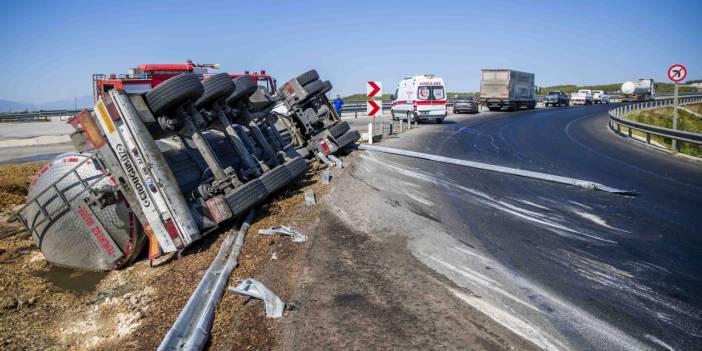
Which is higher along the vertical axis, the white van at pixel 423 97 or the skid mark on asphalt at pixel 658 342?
the white van at pixel 423 97

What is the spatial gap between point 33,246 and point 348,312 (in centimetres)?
603

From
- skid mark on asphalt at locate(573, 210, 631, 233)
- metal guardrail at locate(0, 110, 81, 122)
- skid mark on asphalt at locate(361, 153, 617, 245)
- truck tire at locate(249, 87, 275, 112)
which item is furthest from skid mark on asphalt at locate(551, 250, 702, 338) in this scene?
metal guardrail at locate(0, 110, 81, 122)

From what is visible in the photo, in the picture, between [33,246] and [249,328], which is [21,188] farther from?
[249,328]

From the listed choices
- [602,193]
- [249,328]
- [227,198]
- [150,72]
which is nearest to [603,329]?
[249,328]

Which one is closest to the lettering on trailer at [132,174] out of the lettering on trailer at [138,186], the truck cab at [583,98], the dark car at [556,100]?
the lettering on trailer at [138,186]

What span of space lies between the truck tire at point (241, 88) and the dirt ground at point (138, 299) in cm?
211

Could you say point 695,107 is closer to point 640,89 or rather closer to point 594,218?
point 640,89

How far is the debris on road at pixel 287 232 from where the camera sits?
6.06 m

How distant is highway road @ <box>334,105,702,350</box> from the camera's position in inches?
160

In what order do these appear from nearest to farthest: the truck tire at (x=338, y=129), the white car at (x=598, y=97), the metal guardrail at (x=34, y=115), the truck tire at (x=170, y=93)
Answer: the truck tire at (x=170, y=93)
the truck tire at (x=338, y=129)
the metal guardrail at (x=34, y=115)
the white car at (x=598, y=97)

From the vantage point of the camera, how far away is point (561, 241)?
618 cm

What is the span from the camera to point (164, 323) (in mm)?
4383

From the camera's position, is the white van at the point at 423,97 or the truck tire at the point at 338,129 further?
the white van at the point at 423,97

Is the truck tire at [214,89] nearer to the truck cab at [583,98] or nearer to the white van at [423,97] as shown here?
the white van at [423,97]
